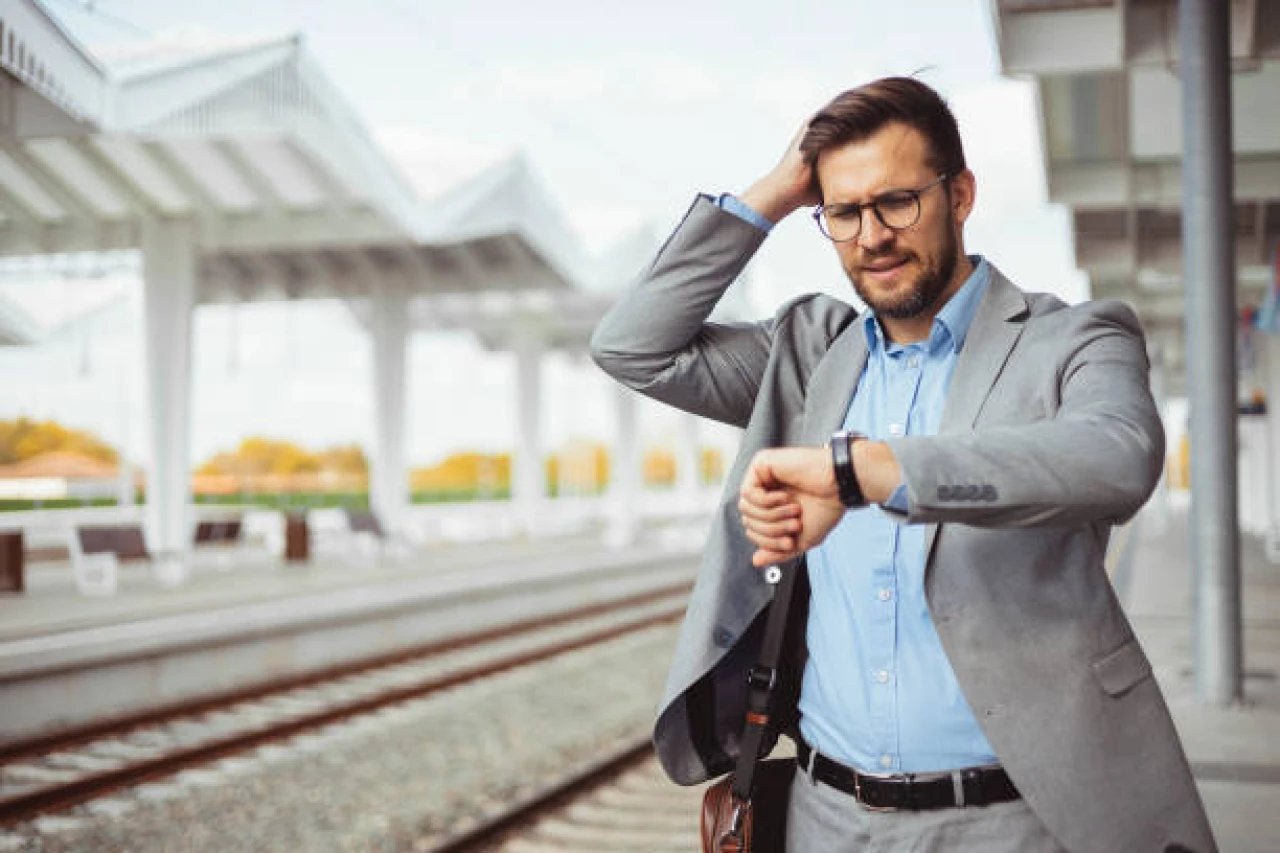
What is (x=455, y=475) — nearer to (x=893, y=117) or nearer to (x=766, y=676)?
(x=766, y=676)

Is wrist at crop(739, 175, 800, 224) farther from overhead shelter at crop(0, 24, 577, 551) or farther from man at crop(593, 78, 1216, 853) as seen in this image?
overhead shelter at crop(0, 24, 577, 551)

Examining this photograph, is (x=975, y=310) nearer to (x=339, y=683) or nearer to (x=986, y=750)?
(x=986, y=750)

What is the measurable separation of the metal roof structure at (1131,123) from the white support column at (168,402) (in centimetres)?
1299

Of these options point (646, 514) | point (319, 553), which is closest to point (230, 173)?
point (319, 553)

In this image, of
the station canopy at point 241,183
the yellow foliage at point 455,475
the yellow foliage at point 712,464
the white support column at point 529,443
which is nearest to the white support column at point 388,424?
the station canopy at point 241,183

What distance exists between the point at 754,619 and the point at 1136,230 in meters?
20.4

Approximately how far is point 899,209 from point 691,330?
15.6 inches

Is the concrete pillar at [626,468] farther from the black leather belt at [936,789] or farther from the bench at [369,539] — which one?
the black leather belt at [936,789]

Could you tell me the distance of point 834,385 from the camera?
6.42 feet

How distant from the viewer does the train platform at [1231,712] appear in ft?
17.9

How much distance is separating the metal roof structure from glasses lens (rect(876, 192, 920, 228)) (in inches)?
361

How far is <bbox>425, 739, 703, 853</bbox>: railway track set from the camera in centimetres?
668

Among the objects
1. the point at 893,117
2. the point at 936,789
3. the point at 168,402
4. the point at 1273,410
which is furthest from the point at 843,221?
the point at 1273,410

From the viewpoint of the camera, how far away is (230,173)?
20016 mm
